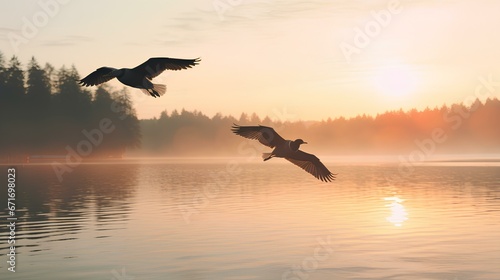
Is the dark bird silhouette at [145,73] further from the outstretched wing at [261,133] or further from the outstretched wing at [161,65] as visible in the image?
the outstretched wing at [261,133]

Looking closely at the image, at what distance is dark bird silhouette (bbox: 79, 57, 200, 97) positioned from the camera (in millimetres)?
19641

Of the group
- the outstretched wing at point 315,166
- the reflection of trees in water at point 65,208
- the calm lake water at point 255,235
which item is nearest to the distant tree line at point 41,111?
the reflection of trees in water at point 65,208

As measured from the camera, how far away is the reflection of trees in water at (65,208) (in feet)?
161

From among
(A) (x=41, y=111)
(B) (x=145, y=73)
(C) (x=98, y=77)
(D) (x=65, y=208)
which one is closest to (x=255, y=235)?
(D) (x=65, y=208)

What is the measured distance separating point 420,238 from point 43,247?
2298cm

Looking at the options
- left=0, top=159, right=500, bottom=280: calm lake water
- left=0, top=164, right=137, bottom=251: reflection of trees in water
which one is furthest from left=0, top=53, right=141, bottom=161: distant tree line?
left=0, top=159, right=500, bottom=280: calm lake water

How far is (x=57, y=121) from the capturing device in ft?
569

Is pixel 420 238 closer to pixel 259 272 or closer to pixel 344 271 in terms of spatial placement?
pixel 344 271

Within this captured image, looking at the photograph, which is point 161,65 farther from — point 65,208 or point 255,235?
point 65,208

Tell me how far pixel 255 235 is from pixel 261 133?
25136 mm

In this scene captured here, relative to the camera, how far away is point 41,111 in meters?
171

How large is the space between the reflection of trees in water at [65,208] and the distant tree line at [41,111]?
2899 inches

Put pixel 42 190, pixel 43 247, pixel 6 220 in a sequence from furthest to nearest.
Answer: pixel 42 190, pixel 6 220, pixel 43 247

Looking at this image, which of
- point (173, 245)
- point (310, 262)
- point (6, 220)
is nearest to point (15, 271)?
point (173, 245)
